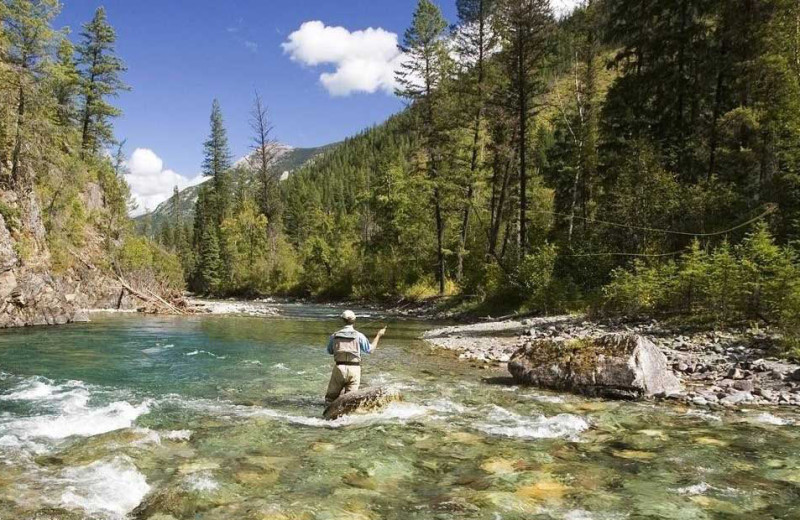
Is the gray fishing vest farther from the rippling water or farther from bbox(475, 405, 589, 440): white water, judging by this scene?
bbox(475, 405, 589, 440): white water

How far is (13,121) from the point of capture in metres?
26.2

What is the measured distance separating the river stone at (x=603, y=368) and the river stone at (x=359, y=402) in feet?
11.0

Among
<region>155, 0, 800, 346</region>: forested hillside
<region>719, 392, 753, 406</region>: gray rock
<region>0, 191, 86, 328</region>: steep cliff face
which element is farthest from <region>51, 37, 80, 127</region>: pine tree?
<region>719, 392, 753, 406</region>: gray rock

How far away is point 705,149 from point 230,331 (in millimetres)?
21559

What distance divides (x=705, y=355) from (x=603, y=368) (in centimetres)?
340

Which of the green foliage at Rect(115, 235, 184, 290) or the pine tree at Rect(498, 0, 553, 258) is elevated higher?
the pine tree at Rect(498, 0, 553, 258)

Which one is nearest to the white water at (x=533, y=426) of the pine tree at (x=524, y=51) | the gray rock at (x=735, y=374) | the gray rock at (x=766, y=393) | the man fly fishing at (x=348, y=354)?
the man fly fishing at (x=348, y=354)

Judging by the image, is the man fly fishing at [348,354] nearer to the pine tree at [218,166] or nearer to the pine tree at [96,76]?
the pine tree at [96,76]

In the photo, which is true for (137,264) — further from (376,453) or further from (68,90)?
(376,453)

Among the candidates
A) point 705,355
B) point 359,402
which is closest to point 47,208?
point 359,402

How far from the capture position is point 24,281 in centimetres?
2173

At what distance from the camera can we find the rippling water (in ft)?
17.0

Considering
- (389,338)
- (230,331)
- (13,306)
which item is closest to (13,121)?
(13,306)

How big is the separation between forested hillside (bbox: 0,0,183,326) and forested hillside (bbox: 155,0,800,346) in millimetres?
18260
